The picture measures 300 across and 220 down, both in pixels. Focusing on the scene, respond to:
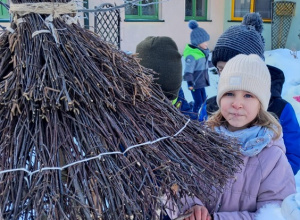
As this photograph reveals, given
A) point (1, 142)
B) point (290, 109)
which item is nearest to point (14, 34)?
point (1, 142)

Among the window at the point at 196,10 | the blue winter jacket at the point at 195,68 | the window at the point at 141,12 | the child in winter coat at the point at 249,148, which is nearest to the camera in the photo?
the child in winter coat at the point at 249,148

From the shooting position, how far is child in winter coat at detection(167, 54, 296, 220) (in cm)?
153

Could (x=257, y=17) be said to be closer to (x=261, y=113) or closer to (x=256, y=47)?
(x=256, y=47)

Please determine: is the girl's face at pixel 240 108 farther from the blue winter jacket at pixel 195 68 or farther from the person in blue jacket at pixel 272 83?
the blue winter jacket at pixel 195 68

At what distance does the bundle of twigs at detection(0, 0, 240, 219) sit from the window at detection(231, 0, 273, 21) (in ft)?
35.6

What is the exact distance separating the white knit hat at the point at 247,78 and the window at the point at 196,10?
8.80 metres

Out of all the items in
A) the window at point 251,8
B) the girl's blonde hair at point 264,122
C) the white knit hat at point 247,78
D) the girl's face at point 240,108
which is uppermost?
the window at point 251,8

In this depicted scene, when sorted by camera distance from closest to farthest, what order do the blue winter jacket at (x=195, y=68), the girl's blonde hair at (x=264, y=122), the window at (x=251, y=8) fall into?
the girl's blonde hair at (x=264, y=122), the blue winter jacket at (x=195, y=68), the window at (x=251, y=8)

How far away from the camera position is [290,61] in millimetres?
8633

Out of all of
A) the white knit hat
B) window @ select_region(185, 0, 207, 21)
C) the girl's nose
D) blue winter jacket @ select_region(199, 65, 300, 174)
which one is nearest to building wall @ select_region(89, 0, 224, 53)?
window @ select_region(185, 0, 207, 21)

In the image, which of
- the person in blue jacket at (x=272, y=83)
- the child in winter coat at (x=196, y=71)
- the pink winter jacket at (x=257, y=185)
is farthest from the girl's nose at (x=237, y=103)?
the child in winter coat at (x=196, y=71)

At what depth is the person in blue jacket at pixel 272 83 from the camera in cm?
205

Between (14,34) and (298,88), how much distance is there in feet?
22.4

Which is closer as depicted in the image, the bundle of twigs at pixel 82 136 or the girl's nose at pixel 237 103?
the bundle of twigs at pixel 82 136
